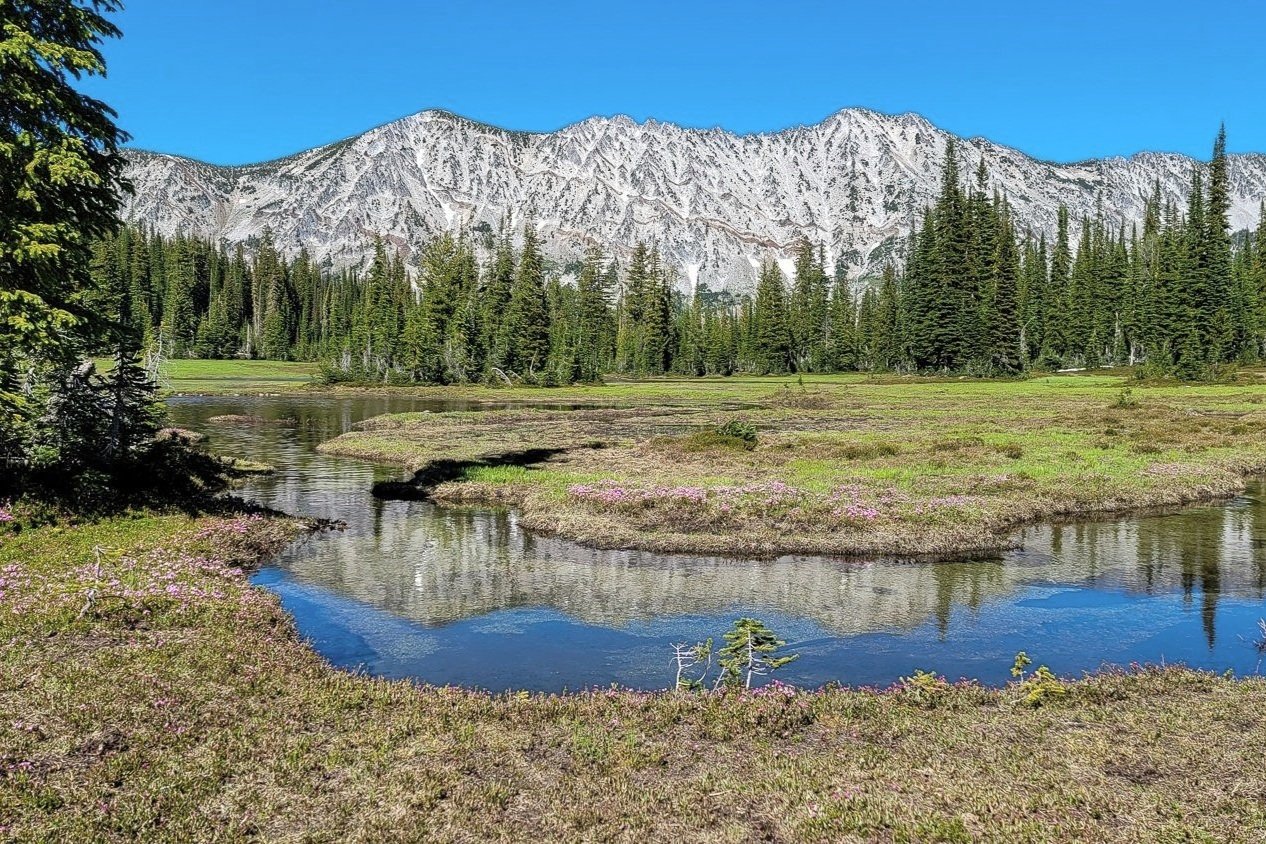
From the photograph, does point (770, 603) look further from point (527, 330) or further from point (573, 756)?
point (527, 330)

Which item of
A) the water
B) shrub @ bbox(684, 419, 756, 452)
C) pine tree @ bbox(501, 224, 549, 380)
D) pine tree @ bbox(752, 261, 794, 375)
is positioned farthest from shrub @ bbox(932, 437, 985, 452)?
pine tree @ bbox(752, 261, 794, 375)

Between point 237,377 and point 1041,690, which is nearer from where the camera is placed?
point 1041,690

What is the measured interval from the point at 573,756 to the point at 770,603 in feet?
31.6

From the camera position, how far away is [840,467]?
Answer: 1414 inches

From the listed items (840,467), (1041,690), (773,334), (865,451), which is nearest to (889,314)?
(773,334)

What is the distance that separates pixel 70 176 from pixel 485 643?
14542 millimetres

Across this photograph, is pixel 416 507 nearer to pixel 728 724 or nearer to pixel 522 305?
pixel 728 724

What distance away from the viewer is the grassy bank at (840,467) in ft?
85.2

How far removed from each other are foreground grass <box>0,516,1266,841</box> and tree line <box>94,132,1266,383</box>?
105m

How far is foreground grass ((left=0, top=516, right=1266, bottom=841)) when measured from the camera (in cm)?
826

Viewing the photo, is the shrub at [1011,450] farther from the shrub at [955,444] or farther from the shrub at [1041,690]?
the shrub at [1041,690]

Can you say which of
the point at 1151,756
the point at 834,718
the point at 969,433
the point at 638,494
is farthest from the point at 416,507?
the point at 969,433

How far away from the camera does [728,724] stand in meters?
11.2

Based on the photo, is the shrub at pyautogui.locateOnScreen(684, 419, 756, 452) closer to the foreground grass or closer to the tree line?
the foreground grass
